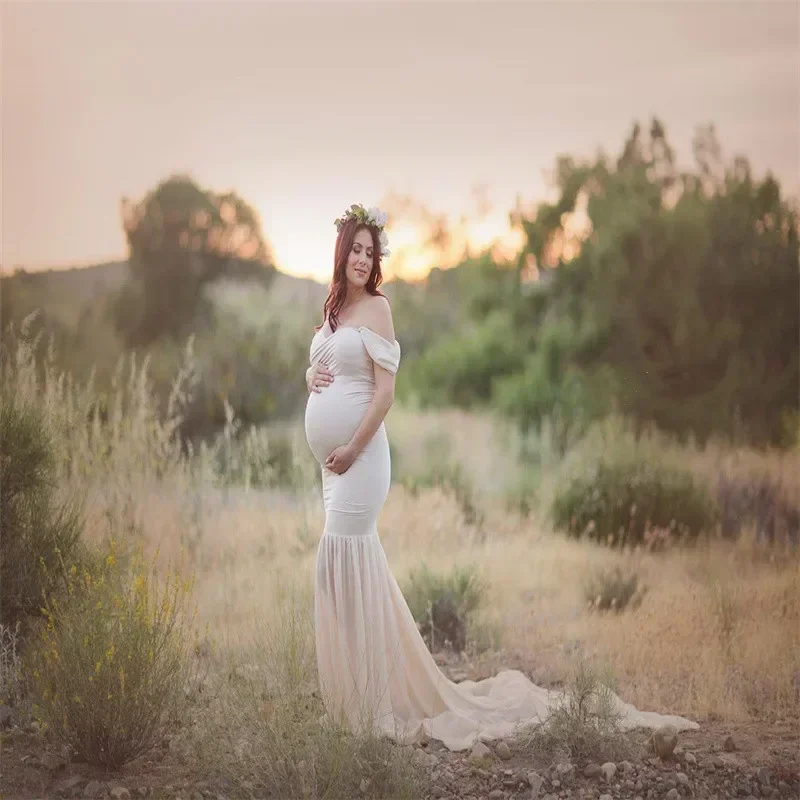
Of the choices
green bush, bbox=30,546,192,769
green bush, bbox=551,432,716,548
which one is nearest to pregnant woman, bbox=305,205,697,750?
green bush, bbox=30,546,192,769

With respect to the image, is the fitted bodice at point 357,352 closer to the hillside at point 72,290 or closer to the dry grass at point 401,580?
the dry grass at point 401,580

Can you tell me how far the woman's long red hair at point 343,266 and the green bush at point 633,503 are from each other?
447 centimetres

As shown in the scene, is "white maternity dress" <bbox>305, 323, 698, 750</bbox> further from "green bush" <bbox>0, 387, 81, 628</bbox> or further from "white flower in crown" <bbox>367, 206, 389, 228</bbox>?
"green bush" <bbox>0, 387, 81, 628</bbox>

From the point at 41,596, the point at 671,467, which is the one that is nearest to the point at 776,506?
the point at 671,467

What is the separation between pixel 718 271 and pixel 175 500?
279 inches

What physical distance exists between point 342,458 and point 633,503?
15.9 feet

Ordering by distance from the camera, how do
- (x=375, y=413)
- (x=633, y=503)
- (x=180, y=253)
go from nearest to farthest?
(x=375, y=413) < (x=633, y=503) < (x=180, y=253)

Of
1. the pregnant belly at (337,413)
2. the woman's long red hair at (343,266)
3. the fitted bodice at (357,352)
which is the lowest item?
the pregnant belly at (337,413)

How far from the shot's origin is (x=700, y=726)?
4.82 m

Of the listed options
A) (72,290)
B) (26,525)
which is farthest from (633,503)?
(72,290)

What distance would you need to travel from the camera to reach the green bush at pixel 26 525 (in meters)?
5.07

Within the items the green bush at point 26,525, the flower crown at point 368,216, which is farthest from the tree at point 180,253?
the flower crown at point 368,216

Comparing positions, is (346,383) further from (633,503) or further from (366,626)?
(633,503)

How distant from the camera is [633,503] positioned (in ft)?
28.0
